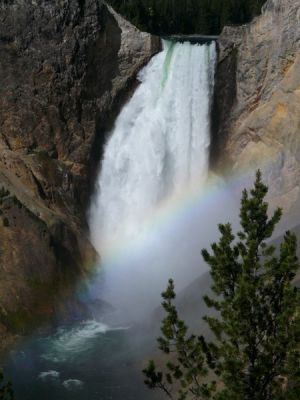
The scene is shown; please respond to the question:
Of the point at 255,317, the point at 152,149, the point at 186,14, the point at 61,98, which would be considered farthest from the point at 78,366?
the point at 186,14

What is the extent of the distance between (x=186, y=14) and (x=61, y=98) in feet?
163

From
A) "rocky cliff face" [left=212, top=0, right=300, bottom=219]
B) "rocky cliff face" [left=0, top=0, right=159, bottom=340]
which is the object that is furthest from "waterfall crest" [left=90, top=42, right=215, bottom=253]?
"rocky cliff face" [left=212, top=0, right=300, bottom=219]

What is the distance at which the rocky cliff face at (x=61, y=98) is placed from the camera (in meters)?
39.3

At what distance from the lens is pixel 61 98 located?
43312 millimetres

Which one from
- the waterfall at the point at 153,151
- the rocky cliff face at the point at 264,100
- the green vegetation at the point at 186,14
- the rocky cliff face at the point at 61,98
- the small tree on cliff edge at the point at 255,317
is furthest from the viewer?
the green vegetation at the point at 186,14

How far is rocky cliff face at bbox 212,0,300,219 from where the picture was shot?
41.6 metres

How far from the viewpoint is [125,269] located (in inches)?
1650

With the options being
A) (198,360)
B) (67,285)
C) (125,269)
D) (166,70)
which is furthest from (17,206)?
(198,360)

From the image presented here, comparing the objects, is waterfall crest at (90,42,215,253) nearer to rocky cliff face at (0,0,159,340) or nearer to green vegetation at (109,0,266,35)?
rocky cliff face at (0,0,159,340)

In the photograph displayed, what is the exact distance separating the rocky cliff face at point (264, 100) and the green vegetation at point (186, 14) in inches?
1562

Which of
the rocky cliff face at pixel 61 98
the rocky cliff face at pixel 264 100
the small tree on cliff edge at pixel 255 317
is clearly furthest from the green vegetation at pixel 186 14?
the small tree on cliff edge at pixel 255 317

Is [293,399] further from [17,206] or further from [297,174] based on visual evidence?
[297,174]

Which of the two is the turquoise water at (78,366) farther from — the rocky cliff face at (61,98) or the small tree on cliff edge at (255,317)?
the small tree on cliff edge at (255,317)

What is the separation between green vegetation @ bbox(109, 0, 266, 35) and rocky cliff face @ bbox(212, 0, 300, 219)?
3969 cm
